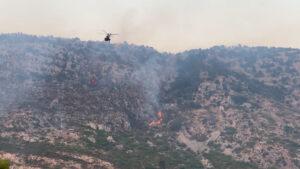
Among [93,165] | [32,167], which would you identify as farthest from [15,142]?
[93,165]

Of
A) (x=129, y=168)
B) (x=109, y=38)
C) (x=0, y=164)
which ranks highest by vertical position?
(x=109, y=38)

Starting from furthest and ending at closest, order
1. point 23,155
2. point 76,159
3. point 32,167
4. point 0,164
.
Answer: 1. point 76,159
2. point 23,155
3. point 32,167
4. point 0,164

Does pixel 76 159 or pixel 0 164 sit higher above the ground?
pixel 0 164

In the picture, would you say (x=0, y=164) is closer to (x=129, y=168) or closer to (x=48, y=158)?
(x=48, y=158)

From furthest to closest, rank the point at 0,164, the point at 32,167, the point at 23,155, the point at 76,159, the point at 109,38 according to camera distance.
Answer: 1. the point at 76,159
2. the point at 23,155
3. the point at 32,167
4. the point at 109,38
5. the point at 0,164

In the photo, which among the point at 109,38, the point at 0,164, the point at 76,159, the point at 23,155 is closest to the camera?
the point at 0,164

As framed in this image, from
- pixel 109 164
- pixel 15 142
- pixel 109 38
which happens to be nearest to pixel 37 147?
pixel 15 142

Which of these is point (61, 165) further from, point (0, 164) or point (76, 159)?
point (0, 164)

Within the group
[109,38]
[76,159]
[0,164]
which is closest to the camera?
[0,164]

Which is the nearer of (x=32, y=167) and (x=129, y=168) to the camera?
(x=32, y=167)
